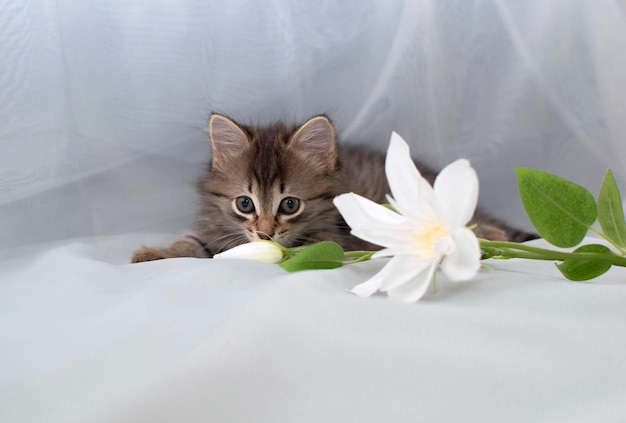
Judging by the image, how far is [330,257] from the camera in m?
1.08

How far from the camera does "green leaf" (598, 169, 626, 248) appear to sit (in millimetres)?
896

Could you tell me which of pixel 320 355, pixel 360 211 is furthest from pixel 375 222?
pixel 320 355

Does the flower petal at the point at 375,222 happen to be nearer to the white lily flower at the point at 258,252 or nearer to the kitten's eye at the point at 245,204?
the white lily flower at the point at 258,252

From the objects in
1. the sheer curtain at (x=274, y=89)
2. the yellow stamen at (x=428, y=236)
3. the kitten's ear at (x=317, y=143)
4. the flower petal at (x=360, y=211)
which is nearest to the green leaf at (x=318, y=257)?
the flower petal at (x=360, y=211)

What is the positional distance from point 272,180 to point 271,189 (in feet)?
0.08

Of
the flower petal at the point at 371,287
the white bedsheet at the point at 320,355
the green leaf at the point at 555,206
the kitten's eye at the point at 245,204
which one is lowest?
the kitten's eye at the point at 245,204

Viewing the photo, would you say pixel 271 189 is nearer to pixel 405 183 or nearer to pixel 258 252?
pixel 258 252

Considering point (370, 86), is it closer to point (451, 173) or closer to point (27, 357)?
point (451, 173)

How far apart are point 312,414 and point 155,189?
1.27 m

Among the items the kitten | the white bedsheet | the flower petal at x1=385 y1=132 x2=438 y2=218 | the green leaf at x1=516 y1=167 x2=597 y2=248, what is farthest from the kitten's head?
the green leaf at x1=516 y1=167 x2=597 y2=248

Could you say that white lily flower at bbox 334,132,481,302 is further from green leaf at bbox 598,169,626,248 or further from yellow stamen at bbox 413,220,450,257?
green leaf at bbox 598,169,626,248

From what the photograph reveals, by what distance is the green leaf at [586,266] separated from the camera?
0.92 metres

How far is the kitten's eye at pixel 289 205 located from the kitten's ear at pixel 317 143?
0.41 feet

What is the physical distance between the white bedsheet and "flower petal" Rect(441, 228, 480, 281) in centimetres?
7
